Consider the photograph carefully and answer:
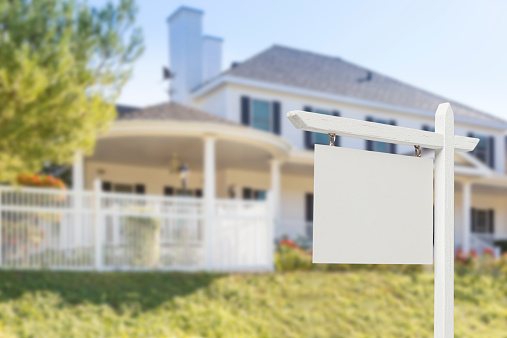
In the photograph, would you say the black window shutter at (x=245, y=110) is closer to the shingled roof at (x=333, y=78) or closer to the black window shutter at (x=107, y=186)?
the shingled roof at (x=333, y=78)

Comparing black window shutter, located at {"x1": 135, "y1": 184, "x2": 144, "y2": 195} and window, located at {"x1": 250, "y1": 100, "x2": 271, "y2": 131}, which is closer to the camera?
window, located at {"x1": 250, "y1": 100, "x2": 271, "y2": 131}

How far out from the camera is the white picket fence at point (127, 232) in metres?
10.2

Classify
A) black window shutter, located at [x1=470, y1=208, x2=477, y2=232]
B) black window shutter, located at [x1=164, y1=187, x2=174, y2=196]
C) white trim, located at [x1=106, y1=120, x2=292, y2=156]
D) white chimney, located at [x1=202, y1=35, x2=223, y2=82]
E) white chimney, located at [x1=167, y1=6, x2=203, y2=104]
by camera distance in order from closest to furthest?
1. white trim, located at [x1=106, y1=120, x2=292, y2=156]
2. black window shutter, located at [x1=164, y1=187, x2=174, y2=196]
3. white chimney, located at [x1=167, y1=6, x2=203, y2=104]
4. white chimney, located at [x1=202, y1=35, x2=223, y2=82]
5. black window shutter, located at [x1=470, y1=208, x2=477, y2=232]

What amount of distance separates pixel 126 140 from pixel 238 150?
281 centimetres

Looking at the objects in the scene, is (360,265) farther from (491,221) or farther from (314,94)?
(491,221)

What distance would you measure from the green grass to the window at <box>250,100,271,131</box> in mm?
6859

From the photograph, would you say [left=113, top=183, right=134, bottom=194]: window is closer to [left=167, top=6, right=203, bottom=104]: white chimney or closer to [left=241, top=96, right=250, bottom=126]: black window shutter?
[left=167, top=6, right=203, bottom=104]: white chimney

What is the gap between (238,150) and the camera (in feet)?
47.3

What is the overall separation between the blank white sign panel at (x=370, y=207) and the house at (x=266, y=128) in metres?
9.86

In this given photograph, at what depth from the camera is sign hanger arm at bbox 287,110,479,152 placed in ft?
8.95

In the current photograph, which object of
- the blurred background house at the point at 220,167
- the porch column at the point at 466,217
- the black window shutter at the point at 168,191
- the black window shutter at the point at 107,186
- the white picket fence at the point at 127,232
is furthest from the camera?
the black window shutter at the point at 168,191

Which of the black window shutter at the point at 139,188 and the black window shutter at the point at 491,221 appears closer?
the black window shutter at the point at 139,188

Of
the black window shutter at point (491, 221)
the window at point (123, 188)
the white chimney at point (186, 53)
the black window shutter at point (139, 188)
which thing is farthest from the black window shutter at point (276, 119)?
the black window shutter at point (491, 221)

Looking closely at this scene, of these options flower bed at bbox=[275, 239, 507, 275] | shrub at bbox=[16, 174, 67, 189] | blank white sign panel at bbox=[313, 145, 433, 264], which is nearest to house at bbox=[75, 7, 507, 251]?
shrub at bbox=[16, 174, 67, 189]
